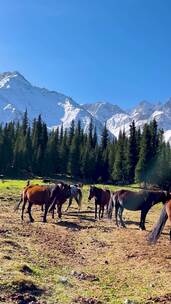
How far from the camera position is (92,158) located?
4385 inches

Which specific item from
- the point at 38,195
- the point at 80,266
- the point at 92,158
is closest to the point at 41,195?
the point at 38,195

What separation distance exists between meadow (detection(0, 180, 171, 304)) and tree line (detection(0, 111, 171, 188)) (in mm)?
71235

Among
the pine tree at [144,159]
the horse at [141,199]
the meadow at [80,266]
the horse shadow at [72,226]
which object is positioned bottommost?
the meadow at [80,266]

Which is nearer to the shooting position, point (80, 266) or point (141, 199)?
point (80, 266)

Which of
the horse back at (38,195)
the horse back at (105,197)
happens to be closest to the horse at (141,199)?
the horse back at (38,195)

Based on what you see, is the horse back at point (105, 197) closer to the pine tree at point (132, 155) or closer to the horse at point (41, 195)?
the horse at point (41, 195)

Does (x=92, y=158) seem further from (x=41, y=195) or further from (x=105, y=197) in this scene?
Result: (x=41, y=195)

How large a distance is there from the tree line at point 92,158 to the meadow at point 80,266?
234 feet

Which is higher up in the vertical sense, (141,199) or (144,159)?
(144,159)

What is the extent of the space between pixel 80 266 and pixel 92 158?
96.8 m

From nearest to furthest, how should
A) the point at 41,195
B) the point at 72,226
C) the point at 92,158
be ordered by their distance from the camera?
the point at 72,226, the point at 41,195, the point at 92,158

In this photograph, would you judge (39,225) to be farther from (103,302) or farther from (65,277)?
(103,302)

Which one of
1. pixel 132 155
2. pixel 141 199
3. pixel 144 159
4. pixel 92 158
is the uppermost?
pixel 132 155

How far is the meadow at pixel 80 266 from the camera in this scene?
1094cm
